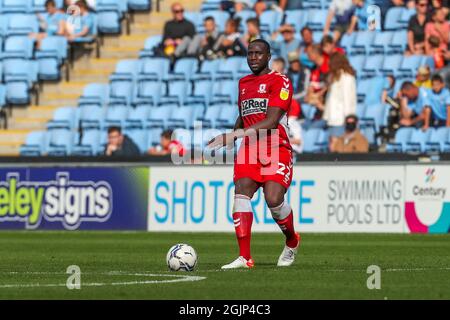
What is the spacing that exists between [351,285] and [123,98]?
18.9 meters

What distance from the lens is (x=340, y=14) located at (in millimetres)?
27875

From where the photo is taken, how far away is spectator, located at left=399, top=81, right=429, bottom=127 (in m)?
24.7

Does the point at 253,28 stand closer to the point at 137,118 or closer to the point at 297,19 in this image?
the point at 297,19

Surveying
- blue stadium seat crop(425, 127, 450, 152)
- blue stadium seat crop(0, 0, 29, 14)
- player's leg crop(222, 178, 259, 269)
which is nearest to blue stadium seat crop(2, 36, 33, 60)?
blue stadium seat crop(0, 0, 29, 14)

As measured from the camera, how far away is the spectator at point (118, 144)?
26375mm

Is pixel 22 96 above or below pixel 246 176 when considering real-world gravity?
below

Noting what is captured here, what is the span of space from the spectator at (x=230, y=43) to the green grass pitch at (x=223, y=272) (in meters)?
6.89

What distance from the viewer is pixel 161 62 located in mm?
29750

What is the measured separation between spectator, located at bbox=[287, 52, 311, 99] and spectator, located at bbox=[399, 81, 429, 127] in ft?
7.77

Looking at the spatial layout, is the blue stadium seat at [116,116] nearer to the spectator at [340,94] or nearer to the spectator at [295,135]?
the spectator at [295,135]

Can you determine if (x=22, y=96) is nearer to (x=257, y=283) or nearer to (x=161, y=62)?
(x=161, y=62)

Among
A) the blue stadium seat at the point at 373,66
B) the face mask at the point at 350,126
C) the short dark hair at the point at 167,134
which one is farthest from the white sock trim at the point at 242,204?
the blue stadium seat at the point at 373,66
